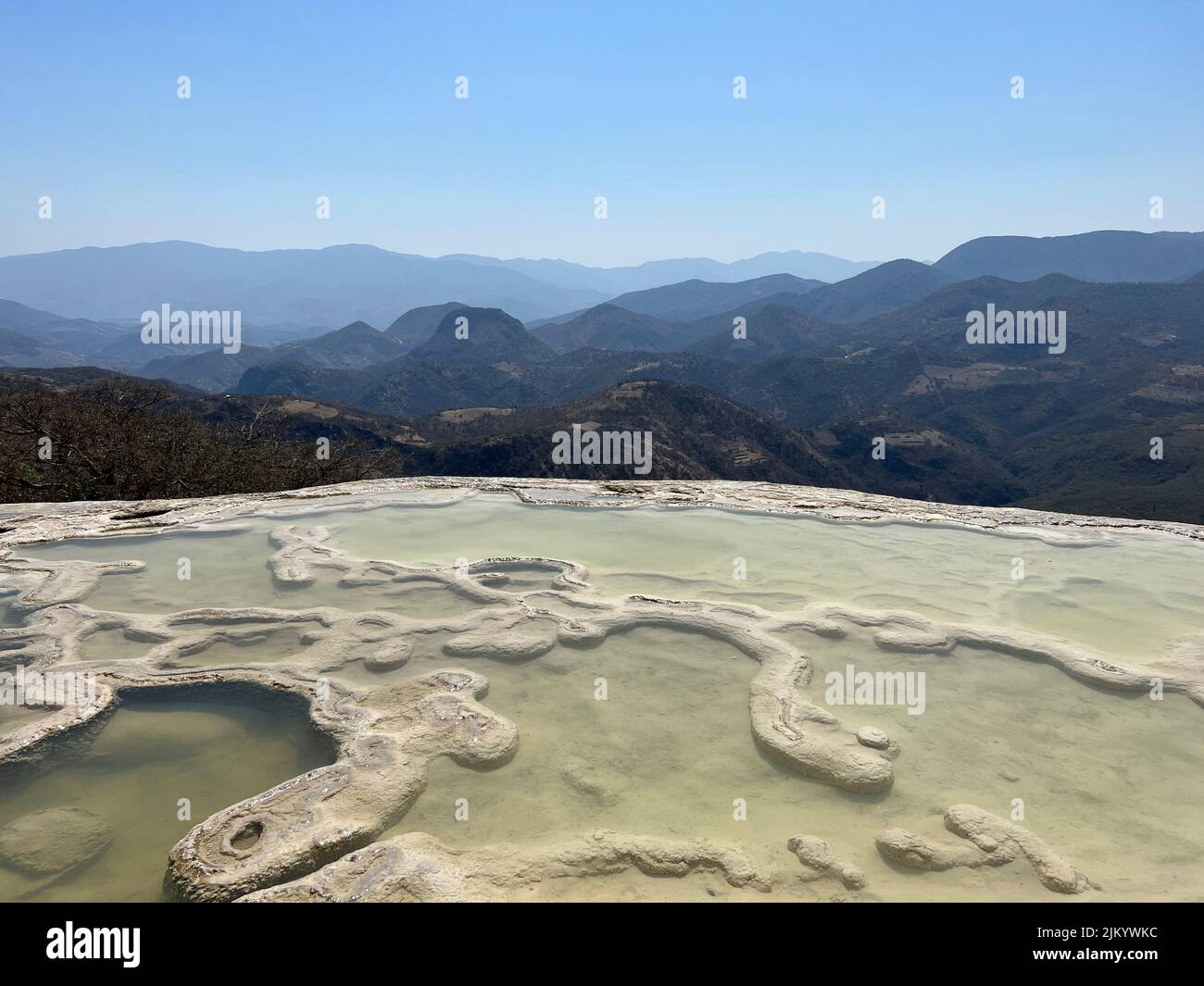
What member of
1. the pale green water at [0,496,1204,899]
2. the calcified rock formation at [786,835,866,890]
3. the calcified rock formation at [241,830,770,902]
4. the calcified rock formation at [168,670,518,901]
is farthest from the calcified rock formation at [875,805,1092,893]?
the calcified rock formation at [168,670,518,901]

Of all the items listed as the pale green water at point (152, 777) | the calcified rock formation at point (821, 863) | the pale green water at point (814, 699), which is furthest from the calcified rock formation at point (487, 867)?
the pale green water at point (152, 777)

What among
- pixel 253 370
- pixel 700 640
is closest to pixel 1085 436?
pixel 700 640

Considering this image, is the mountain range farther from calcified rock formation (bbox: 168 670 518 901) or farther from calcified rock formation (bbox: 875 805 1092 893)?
calcified rock formation (bbox: 875 805 1092 893)

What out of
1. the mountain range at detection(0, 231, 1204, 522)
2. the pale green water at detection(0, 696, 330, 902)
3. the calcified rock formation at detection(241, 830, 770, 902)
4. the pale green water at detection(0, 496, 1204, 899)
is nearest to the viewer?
the calcified rock formation at detection(241, 830, 770, 902)

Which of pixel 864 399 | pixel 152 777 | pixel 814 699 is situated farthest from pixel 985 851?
pixel 864 399

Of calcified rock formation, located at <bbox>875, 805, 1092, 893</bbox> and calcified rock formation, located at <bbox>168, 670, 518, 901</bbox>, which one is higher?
calcified rock formation, located at <bbox>168, 670, 518, 901</bbox>
